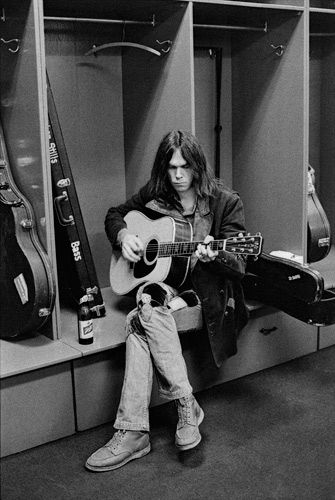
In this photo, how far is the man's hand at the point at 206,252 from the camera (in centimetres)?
271

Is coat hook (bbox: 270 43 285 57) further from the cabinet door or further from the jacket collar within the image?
the cabinet door

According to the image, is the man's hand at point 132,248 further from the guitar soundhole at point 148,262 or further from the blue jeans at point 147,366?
the blue jeans at point 147,366

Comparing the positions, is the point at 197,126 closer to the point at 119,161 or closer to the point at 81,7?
the point at 119,161

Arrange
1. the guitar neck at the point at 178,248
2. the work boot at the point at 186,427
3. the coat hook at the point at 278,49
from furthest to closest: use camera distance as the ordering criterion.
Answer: the coat hook at the point at 278,49
the guitar neck at the point at 178,248
the work boot at the point at 186,427

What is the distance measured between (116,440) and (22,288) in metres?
0.69

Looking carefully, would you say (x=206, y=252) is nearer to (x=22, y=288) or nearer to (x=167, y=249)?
(x=167, y=249)

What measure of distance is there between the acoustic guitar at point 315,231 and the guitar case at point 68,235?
3.85 ft

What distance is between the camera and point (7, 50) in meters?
2.80

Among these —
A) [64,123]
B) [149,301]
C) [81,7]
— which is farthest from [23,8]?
[149,301]

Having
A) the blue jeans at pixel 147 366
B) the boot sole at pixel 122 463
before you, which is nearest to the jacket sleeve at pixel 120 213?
the blue jeans at pixel 147 366

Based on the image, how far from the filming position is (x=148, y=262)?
9.74 feet

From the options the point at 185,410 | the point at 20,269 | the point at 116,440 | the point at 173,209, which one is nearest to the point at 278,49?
the point at 173,209

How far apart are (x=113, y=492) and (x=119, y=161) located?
1762 millimetres

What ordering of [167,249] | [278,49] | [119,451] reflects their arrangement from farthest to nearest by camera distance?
[278,49] → [167,249] → [119,451]
